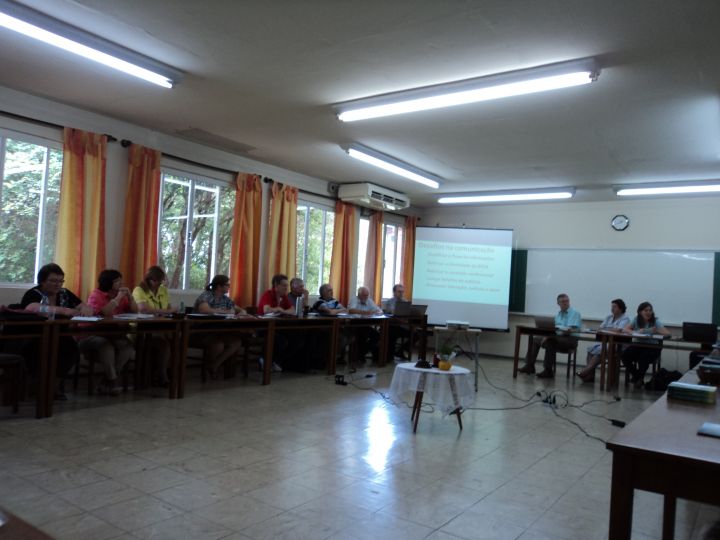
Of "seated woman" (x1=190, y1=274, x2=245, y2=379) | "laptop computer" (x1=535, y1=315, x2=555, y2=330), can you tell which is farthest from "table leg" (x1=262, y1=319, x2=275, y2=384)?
"laptop computer" (x1=535, y1=315, x2=555, y2=330)

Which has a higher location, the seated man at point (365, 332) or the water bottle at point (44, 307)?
the water bottle at point (44, 307)

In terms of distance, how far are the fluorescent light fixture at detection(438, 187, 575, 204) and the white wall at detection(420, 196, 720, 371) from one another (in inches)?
22.3

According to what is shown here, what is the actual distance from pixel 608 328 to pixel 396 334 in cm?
289

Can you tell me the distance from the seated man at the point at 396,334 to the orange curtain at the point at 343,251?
0.73 meters

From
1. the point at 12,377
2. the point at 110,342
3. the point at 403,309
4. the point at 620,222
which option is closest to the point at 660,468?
the point at 12,377

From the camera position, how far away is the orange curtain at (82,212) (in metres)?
5.15

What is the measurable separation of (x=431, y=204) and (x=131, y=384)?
20.8 feet

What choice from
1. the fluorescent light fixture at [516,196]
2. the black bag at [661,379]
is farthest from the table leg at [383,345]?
the black bag at [661,379]

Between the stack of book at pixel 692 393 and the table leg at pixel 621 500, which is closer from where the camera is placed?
the table leg at pixel 621 500

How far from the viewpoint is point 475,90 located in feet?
13.7

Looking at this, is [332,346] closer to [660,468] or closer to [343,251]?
[343,251]

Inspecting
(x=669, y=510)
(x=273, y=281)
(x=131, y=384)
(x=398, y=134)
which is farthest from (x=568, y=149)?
(x=131, y=384)

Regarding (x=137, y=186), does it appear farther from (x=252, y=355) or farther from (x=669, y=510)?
(x=669, y=510)

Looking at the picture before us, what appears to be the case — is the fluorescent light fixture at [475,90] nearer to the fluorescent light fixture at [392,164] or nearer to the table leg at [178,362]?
the fluorescent light fixture at [392,164]
